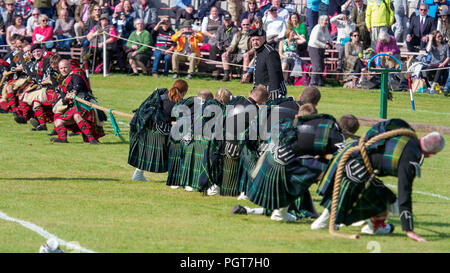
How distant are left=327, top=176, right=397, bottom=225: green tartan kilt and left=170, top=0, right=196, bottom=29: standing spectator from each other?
56.3ft

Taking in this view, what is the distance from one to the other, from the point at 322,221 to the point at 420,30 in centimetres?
1442

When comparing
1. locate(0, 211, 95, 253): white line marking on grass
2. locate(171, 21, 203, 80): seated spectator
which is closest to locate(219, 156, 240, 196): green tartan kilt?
locate(0, 211, 95, 253): white line marking on grass

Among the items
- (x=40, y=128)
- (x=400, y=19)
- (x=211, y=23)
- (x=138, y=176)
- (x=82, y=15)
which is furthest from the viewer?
(x=82, y=15)

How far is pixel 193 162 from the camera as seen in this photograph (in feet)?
35.2

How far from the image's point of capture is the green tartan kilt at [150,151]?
11352mm

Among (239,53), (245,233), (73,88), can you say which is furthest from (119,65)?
(245,233)

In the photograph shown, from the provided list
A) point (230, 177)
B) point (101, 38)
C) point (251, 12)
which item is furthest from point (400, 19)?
point (230, 177)

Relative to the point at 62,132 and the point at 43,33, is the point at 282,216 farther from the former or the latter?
the point at 43,33

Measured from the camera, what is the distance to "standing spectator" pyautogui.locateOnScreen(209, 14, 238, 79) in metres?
23.1

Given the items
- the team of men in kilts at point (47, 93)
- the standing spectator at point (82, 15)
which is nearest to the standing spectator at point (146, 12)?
the standing spectator at point (82, 15)

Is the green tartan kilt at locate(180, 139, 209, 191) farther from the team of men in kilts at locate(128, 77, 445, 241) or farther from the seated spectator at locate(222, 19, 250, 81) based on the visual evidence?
the seated spectator at locate(222, 19, 250, 81)

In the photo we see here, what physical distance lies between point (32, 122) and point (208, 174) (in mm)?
7526

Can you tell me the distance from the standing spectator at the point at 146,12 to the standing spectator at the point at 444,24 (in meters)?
8.21

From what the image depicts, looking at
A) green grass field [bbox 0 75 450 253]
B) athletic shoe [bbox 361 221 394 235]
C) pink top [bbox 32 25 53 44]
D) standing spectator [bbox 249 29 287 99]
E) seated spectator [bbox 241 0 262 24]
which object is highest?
seated spectator [bbox 241 0 262 24]
